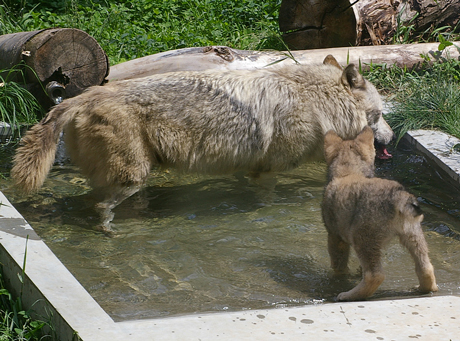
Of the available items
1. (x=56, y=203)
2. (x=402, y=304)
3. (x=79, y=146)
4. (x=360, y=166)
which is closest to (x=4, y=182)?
(x=56, y=203)

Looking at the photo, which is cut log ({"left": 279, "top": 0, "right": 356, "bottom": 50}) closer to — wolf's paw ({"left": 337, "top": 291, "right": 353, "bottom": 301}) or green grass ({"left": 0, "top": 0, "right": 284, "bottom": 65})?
green grass ({"left": 0, "top": 0, "right": 284, "bottom": 65})

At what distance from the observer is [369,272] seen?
11.9 ft

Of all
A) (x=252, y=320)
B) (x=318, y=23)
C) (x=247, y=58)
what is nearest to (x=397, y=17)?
(x=318, y=23)

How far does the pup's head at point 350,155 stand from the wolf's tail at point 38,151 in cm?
239

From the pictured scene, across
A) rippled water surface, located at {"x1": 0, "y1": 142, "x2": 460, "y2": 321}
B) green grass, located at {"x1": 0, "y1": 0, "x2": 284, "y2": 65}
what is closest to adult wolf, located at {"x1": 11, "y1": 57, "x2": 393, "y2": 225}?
rippled water surface, located at {"x1": 0, "y1": 142, "x2": 460, "y2": 321}

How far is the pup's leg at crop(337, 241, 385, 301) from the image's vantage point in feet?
11.8

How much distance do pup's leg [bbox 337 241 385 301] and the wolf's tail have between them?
294 centimetres

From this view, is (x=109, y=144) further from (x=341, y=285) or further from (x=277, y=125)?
(x=341, y=285)

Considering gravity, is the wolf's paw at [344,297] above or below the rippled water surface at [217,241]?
above

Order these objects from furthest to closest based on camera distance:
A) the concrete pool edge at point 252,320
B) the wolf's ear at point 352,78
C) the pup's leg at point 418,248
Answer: the wolf's ear at point 352,78 → the pup's leg at point 418,248 → the concrete pool edge at point 252,320

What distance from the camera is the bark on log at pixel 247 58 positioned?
743 centimetres

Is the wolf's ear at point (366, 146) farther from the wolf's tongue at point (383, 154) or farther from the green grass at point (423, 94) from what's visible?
the green grass at point (423, 94)

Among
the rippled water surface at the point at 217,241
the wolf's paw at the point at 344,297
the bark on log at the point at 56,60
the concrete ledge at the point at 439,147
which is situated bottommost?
the rippled water surface at the point at 217,241

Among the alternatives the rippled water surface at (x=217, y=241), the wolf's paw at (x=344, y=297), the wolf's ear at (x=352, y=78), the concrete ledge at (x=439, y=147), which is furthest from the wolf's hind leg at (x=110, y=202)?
the concrete ledge at (x=439, y=147)
